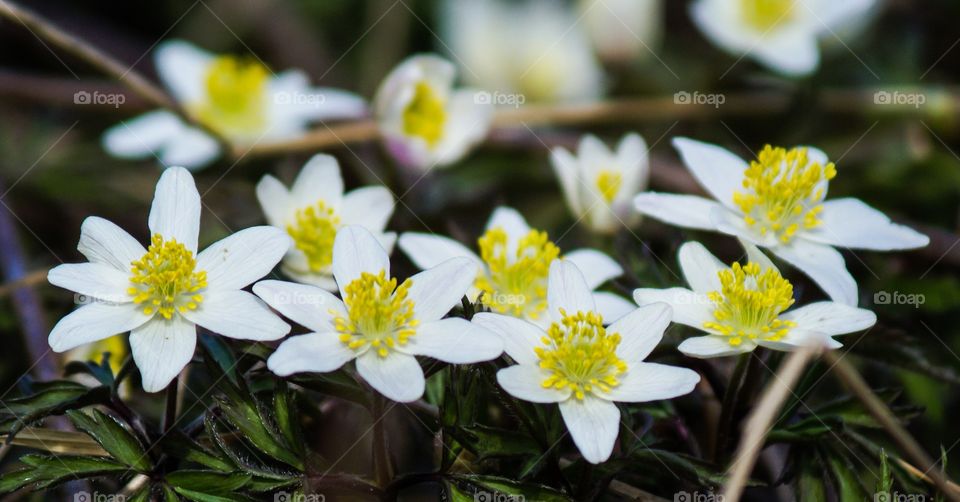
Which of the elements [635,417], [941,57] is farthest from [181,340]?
[941,57]

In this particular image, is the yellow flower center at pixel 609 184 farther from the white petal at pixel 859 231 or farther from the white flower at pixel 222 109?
the white flower at pixel 222 109

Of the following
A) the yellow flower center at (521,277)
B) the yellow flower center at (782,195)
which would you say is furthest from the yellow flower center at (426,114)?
the yellow flower center at (782,195)

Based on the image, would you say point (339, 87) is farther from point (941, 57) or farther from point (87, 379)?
point (941, 57)
